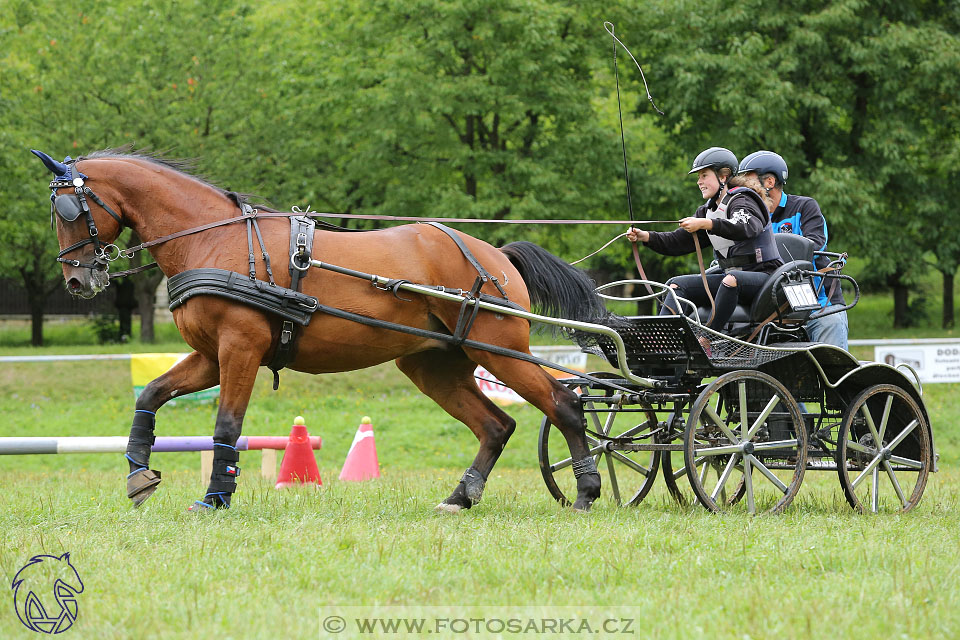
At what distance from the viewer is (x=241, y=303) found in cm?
612

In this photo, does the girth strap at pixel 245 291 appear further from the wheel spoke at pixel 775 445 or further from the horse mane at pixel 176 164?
the wheel spoke at pixel 775 445

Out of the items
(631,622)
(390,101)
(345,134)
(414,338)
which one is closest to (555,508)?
(414,338)

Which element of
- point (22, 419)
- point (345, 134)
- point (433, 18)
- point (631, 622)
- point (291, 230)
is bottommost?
point (22, 419)

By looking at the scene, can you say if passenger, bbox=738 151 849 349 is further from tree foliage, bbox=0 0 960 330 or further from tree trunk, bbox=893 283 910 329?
tree trunk, bbox=893 283 910 329

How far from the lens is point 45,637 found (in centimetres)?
371

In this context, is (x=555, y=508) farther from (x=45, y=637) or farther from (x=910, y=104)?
(x=910, y=104)

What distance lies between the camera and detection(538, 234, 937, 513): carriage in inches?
260

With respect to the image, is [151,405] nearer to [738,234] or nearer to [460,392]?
[460,392]

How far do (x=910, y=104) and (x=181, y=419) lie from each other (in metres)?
14.8

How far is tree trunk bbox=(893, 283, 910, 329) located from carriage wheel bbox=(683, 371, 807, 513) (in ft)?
68.4

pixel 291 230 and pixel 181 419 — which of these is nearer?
pixel 291 230

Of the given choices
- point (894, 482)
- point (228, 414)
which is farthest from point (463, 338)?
point (894, 482)

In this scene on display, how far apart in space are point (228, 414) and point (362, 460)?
4078mm

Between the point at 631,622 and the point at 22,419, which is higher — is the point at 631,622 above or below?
above
